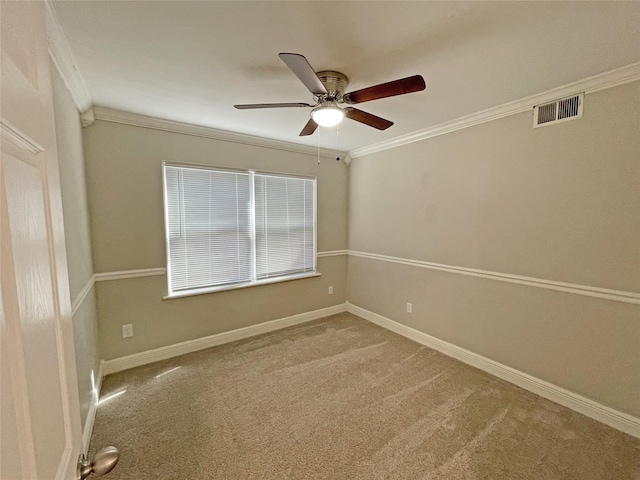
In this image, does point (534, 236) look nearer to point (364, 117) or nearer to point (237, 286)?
point (364, 117)

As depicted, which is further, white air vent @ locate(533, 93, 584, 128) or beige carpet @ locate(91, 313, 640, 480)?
white air vent @ locate(533, 93, 584, 128)

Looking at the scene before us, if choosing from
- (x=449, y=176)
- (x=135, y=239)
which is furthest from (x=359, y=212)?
(x=135, y=239)

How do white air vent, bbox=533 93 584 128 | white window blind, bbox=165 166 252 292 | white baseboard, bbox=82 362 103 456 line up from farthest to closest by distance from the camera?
white window blind, bbox=165 166 252 292
white air vent, bbox=533 93 584 128
white baseboard, bbox=82 362 103 456

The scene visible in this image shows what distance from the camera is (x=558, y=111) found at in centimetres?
207

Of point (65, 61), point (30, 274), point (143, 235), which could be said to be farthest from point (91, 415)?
point (65, 61)

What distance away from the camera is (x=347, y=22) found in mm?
1385

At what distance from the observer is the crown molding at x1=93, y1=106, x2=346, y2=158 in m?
2.41

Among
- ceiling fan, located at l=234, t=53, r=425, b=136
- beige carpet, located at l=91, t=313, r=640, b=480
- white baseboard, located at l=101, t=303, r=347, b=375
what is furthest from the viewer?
white baseboard, located at l=101, t=303, r=347, b=375

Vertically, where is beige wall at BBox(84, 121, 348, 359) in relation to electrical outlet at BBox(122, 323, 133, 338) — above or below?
above

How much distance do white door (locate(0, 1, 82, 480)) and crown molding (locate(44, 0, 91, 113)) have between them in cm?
112

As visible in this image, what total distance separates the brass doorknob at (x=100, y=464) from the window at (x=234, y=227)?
2.39 meters

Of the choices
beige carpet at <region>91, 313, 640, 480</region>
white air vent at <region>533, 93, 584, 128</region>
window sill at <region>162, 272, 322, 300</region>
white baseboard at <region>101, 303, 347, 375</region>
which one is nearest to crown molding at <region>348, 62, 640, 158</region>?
white air vent at <region>533, 93, 584, 128</region>

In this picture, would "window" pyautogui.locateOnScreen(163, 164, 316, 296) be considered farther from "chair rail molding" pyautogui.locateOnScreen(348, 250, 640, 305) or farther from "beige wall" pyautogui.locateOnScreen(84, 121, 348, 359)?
"chair rail molding" pyautogui.locateOnScreen(348, 250, 640, 305)

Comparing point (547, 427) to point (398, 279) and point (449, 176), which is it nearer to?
point (398, 279)
